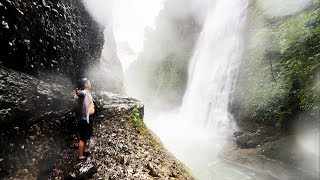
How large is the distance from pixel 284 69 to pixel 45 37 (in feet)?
34.7

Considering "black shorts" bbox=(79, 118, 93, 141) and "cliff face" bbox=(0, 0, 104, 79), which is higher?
"cliff face" bbox=(0, 0, 104, 79)

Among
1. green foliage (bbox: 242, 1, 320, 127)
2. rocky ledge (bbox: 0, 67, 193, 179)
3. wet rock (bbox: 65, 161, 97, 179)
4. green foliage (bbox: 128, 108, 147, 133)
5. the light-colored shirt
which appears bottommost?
wet rock (bbox: 65, 161, 97, 179)

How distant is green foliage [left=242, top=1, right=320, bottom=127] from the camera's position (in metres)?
9.13

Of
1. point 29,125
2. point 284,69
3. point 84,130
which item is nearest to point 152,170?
point 84,130

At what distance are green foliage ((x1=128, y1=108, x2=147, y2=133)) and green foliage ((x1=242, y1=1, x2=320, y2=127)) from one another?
6.95 m

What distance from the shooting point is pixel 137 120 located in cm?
621

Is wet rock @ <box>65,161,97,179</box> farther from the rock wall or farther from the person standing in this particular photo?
the rock wall

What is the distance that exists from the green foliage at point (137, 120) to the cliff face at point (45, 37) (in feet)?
6.69

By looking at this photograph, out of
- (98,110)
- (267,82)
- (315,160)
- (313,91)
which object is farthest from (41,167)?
(267,82)

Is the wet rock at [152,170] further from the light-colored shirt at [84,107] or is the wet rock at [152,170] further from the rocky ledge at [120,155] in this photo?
the light-colored shirt at [84,107]

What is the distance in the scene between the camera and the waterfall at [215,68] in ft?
52.2

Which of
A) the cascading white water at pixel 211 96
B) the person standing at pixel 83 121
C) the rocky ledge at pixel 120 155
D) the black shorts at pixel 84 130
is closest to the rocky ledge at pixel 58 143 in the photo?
the rocky ledge at pixel 120 155

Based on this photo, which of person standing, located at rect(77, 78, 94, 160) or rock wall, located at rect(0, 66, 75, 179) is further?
person standing, located at rect(77, 78, 94, 160)

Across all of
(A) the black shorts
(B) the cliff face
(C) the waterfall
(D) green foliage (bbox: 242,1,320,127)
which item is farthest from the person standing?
(C) the waterfall
